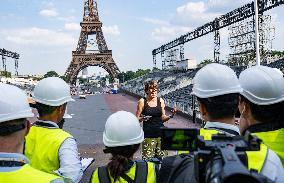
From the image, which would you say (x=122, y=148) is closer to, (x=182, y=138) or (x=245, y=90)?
(x=245, y=90)

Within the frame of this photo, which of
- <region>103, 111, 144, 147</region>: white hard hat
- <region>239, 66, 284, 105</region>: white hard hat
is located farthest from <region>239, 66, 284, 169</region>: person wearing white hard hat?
<region>103, 111, 144, 147</region>: white hard hat

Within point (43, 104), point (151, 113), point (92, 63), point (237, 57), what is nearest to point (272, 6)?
point (151, 113)

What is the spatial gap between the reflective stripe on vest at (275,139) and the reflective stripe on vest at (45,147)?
142cm

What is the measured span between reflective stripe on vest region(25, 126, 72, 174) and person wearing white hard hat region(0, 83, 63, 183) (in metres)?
0.88

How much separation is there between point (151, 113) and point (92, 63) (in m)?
70.5

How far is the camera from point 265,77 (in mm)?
2242

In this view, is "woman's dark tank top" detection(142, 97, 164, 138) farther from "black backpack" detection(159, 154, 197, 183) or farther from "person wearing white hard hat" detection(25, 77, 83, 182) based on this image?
"black backpack" detection(159, 154, 197, 183)

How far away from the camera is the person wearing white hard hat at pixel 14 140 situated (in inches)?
66.9

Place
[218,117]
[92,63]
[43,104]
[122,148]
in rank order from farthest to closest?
1. [92,63]
2. [43,104]
3. [122,148]
4. [218,117]

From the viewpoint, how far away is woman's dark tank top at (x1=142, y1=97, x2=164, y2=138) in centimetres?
599

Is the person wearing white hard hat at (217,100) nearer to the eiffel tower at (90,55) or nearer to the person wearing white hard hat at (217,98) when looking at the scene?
the person wearing white hard hat at (217,98)

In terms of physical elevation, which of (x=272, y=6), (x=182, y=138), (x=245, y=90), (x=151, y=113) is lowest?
(x=151, y=113)

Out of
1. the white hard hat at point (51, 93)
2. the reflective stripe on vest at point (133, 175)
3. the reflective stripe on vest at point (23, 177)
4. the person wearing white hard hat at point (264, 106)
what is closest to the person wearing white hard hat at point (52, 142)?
the white hard hat at point (51, 93)

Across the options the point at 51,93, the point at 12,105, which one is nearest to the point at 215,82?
the point at 12,105
